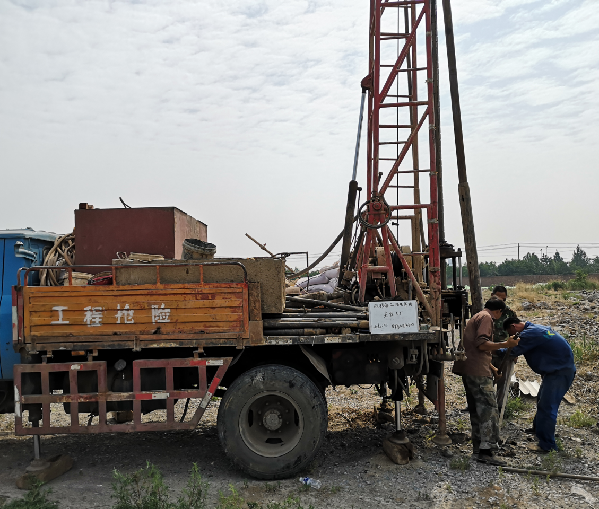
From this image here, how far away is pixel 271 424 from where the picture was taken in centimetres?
503

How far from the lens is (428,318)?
5699 millimetres

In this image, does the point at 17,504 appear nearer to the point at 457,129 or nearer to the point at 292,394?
the point at 292,394

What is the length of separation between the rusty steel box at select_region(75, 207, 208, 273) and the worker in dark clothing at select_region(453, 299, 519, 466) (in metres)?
3.72

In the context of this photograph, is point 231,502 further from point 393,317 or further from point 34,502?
point 393,317

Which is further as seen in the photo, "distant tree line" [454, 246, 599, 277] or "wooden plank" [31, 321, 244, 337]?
"distant tree line" [454, 246, 599, 277]

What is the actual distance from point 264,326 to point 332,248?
2.58 metres

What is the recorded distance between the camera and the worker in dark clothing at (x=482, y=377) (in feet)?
17.8

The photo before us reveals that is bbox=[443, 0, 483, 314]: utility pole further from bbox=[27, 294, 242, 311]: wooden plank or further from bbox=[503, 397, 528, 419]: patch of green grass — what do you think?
bbox=[27, 294, 242, 311]: wooden plank

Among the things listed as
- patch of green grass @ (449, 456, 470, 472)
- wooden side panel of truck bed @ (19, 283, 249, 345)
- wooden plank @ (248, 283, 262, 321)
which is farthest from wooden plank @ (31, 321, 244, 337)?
patch of green grass @ (449, 456, 470, 472)

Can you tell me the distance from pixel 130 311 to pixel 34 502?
1.76m

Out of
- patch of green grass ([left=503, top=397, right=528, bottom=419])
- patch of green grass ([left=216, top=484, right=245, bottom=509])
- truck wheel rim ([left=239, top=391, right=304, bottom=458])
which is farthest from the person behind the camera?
patch of green grass ([left=503, top=397, right=528, bottom=419])

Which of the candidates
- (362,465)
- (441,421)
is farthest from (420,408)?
(362,465)

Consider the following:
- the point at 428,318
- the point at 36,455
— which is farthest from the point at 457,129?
the point at 36,455

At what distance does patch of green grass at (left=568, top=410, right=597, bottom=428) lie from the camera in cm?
626
